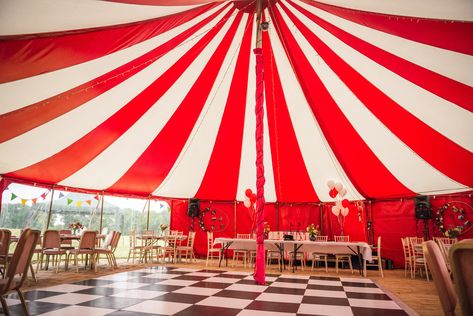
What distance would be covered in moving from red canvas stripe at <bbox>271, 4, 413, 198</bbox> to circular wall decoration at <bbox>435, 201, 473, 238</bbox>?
0.79 meters

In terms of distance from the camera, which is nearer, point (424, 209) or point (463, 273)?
point (463, 273)

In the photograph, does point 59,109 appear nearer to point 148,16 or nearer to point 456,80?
point 148,16

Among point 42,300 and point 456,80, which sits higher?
point 456,80

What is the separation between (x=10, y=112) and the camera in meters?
4.08

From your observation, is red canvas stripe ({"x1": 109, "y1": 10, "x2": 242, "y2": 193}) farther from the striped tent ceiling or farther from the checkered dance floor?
the checkered dance floor

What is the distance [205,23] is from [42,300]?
3.91 metres

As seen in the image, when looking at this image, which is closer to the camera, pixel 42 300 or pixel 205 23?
pixel 42 300

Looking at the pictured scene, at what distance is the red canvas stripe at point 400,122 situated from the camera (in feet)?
15.1

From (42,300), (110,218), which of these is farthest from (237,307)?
(110,218)

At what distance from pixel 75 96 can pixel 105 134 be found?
4.53 feet

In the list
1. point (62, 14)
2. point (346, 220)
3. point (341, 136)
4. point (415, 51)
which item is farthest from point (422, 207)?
point (62, 14)

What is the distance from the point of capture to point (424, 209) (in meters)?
6.84

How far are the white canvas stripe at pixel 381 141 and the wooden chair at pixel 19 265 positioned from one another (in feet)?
13.2

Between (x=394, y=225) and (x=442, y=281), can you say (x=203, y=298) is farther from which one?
(x=394, y=225)
